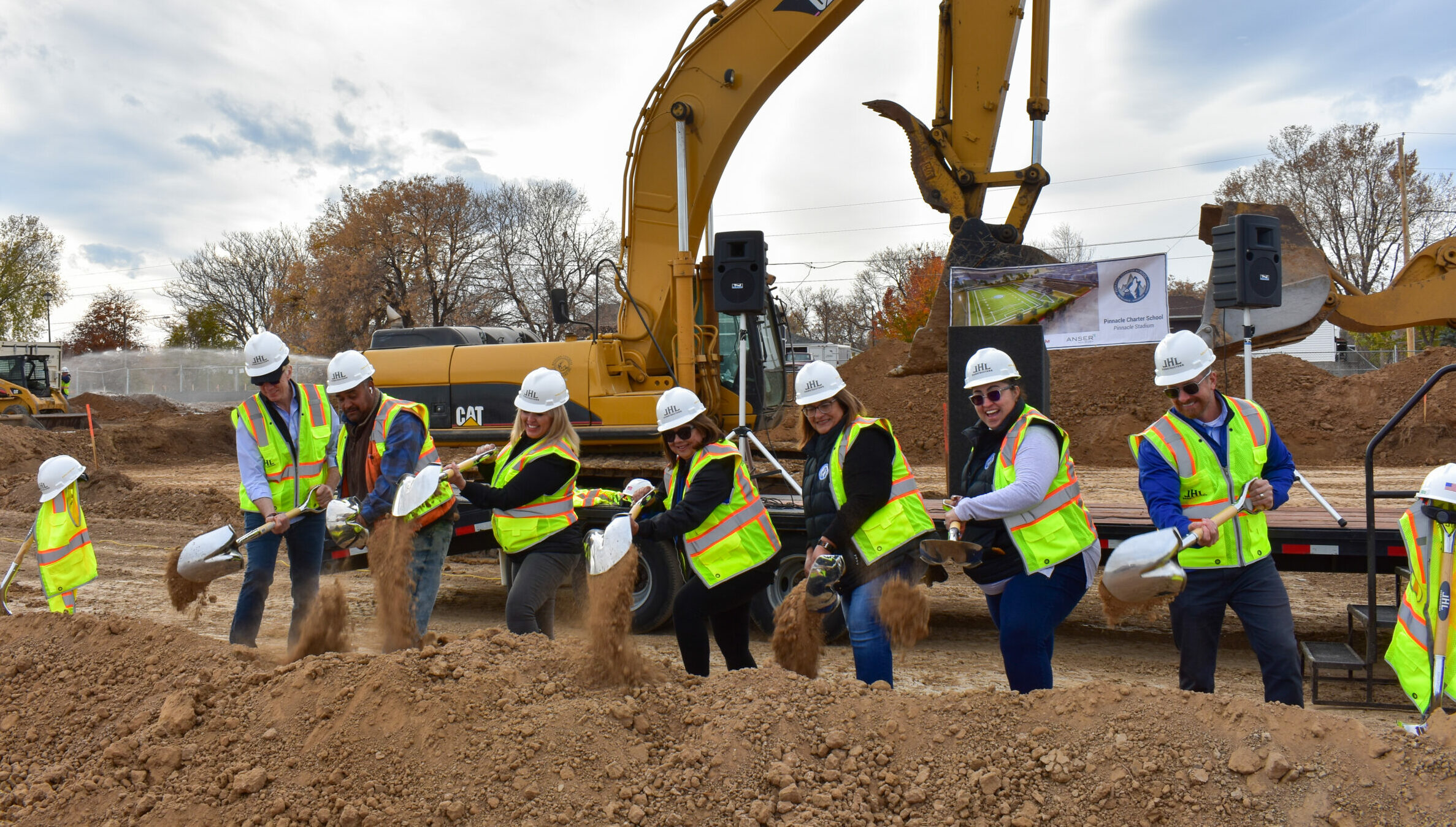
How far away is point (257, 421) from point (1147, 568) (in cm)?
416

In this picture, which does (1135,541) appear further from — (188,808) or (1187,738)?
(188,808)

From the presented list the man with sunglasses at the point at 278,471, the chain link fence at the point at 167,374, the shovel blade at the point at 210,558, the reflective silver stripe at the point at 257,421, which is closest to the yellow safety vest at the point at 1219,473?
the man with sunglasses at the point at 278,471

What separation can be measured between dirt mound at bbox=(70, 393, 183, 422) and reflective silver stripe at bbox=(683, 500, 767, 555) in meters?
29.6

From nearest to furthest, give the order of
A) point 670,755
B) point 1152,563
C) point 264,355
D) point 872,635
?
point 670,755, point 1152,563, point 872,635, point 264,355

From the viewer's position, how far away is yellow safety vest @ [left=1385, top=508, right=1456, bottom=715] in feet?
11.5

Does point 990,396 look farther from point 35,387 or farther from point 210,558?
point 35,387

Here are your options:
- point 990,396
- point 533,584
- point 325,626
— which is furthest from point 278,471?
point 990,396

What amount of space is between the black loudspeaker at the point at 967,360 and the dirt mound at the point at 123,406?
28.5 metres

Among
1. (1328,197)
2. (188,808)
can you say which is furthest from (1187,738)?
(1328,197)

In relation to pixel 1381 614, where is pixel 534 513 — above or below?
above

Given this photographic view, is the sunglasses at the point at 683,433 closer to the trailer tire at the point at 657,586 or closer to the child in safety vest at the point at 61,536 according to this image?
the trailer tire at the point at 657,586

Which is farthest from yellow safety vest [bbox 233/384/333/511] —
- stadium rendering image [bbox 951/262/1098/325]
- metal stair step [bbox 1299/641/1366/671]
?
stadium rendering image [bbox 951/262/1098/325]

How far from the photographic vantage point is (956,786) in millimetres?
3049

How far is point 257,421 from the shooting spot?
16.6 ft
